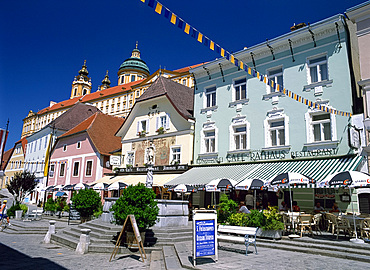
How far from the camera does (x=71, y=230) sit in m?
15.4

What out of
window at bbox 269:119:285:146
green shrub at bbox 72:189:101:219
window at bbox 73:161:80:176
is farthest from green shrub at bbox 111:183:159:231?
window at bbox 73:161:80:176

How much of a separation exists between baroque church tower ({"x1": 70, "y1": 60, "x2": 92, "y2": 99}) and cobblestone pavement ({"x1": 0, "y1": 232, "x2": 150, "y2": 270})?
298 feet

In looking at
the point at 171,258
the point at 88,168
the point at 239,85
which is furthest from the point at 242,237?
the point at 88,168

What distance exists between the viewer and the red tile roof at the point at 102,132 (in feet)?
110

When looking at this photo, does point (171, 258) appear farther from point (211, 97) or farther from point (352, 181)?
point (211, 97)

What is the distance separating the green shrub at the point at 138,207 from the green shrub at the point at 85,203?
24.2 ft

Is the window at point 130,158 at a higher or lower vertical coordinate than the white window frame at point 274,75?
lower

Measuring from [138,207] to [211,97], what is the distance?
45.7 feet

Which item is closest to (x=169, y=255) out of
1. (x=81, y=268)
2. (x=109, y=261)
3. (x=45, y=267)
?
(x=109, y=261)

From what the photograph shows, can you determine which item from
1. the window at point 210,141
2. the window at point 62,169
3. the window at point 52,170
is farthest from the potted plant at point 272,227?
the window at point 52,170

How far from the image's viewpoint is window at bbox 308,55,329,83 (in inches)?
697

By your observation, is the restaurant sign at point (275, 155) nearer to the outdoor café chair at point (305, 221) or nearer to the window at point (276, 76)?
the window at point (276, 76)

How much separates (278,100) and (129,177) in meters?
14.3

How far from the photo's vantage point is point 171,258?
9906 millimetres
